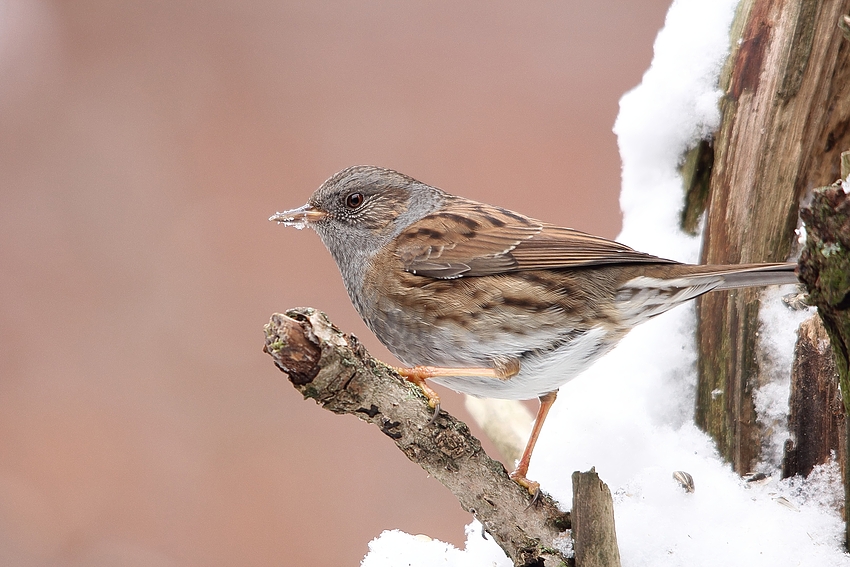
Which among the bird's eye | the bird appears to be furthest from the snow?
the bird's eye

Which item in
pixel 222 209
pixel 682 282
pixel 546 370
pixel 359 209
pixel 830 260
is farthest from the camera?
pixel 222 209

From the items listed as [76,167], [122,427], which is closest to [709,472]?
[122,427]

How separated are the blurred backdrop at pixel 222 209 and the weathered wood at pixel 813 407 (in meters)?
1.97

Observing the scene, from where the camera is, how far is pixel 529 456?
8.70 feet

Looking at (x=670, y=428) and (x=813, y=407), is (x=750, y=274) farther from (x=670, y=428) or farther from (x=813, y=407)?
(x=670, y=428)

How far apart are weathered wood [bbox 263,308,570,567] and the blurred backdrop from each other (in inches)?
71.7

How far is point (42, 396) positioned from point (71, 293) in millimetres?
616

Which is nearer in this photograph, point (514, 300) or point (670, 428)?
point (514, 300)

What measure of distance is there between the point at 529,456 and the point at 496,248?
0.76 metres

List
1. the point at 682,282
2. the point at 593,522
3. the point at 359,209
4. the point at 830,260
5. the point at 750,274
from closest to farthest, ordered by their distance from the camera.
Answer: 1. the point at 830,260
2. the point at 593,522
3. the point at 750,274
4. the point at 682,282
5. the point at 359,209

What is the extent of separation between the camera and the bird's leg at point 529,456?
2338 mm

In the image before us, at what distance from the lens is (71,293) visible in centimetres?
437

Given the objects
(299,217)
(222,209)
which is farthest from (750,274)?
(222,209)

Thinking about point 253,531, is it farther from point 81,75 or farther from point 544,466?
point 81,75
